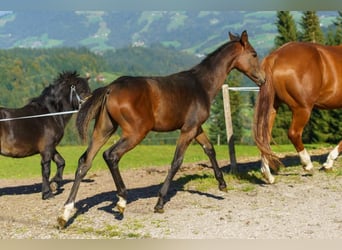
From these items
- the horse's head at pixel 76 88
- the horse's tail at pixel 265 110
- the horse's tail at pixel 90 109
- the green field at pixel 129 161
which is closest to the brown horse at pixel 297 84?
the horse's tail at pixel 265 110

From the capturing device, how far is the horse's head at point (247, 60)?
6543 millimetres

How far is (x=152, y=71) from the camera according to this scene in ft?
446

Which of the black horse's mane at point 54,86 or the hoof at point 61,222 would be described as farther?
the black horse's mane at point 54,86

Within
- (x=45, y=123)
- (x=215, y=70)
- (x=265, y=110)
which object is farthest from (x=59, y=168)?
(x=265, y=110)

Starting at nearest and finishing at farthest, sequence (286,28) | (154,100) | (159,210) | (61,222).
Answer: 1. (61,222)
2. (154,100)
3. (159,210)
4. (286,28)

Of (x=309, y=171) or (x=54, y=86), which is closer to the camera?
(x=309, y=171)

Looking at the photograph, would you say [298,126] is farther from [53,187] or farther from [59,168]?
[53,187]

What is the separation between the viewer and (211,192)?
22.5ft

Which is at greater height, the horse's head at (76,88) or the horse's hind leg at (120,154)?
the horse's head at (76,88)

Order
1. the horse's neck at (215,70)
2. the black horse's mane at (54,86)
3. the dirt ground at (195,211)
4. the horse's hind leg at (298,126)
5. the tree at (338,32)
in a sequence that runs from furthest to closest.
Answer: the tree at (338,32) < the black horse's mane at (54,86) < the horse's hind leg at (298,126) < the horse's neck at (215,70) < the dirt ground at (195,211)

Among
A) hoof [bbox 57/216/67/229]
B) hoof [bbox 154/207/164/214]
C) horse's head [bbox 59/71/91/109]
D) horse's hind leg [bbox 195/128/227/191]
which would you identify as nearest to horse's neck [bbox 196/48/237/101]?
horse's hind leg [bbox 195/128/227/191]

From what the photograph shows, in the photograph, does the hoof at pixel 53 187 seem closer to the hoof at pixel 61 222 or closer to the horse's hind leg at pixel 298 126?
the hoof at pixel 61 222

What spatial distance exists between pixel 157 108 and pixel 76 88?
7.21ft

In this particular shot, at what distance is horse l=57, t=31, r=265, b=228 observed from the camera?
5.48 meters
